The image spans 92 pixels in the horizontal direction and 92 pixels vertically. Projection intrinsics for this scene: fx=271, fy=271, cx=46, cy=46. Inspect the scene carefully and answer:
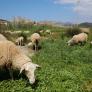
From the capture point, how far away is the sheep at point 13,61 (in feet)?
36.1

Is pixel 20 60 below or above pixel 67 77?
above

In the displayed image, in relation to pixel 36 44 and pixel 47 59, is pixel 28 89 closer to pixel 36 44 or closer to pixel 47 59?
pixel 47 59

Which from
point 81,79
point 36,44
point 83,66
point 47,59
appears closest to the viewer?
point 81,79

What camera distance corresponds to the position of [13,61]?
11547 mm

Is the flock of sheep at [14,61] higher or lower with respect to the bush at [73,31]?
higher

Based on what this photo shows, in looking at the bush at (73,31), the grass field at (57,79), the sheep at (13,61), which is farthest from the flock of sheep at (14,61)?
the bush at (73,31)

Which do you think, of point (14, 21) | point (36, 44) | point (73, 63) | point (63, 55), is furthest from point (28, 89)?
point (14, 21)

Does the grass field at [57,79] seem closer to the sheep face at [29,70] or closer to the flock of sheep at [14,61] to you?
the sheep face at [29,70]

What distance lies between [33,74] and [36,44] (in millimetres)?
13191

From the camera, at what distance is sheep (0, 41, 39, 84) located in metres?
11.0

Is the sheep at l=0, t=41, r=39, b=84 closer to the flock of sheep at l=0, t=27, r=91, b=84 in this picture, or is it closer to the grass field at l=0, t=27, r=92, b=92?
the flock of sheep at l=0, t=27, r=91, b=84

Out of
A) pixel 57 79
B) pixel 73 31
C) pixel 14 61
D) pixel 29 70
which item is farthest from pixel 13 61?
pixel 73 31

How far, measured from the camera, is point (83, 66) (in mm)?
14953

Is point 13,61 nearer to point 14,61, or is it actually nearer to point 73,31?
point 14,61
